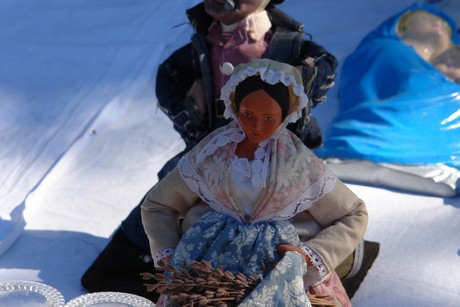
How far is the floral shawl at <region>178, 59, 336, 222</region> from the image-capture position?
62.2 inches

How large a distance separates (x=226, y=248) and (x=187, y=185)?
0.15m

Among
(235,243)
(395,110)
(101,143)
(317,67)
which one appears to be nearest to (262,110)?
(235,243)

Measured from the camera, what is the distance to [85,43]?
10.7 ft

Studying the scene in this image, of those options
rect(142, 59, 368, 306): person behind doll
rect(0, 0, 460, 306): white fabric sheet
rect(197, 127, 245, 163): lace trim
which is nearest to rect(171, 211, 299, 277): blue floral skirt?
rect(142, 59, 368, 306): person behind doll

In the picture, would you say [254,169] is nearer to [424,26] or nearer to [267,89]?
[267,89]

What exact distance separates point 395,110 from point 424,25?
0.41 meters

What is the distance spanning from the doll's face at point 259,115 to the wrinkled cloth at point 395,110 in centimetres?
105

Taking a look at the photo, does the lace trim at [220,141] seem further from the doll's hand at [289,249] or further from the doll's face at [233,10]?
the doll's face at [233,10]

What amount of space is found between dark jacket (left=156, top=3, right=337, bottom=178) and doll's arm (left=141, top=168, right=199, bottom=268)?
1.53 feet

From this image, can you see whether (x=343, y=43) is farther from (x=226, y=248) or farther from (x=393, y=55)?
(x=226, y=248)

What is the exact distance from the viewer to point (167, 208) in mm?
1680

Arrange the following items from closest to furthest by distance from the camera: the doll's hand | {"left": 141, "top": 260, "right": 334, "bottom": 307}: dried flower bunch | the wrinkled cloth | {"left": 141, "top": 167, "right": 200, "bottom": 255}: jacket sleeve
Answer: {"left": 141, "top": 260, "right": 334, "bottom": 307}: dried flower bunch
the doll's hand
{"left": 141, "top": 167, "right": 200, "bottom": 255}: jacket sleeve
the wrinkled cloth

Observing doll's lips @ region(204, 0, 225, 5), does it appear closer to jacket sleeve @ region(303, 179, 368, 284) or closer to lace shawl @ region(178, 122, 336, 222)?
lace shawl @ region(178, 122, 336, 222)

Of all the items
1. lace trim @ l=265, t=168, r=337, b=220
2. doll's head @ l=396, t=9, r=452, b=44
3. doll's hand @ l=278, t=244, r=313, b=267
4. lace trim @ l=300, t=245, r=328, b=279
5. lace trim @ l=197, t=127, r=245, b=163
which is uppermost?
lace trim @ l=197, t=127, r=245, b=163
